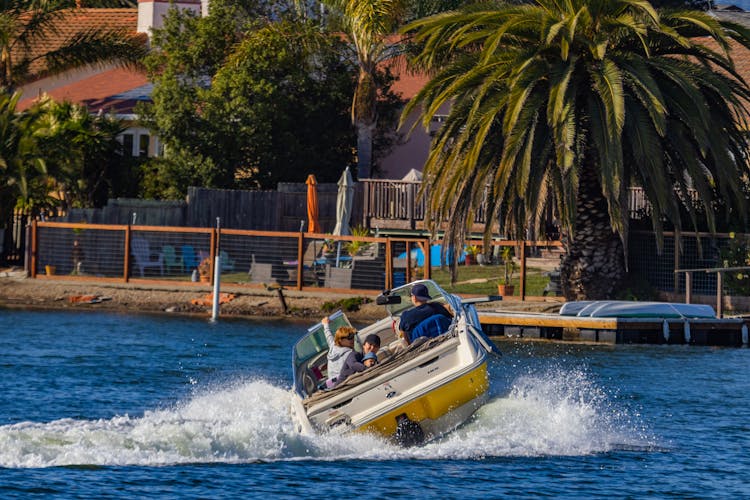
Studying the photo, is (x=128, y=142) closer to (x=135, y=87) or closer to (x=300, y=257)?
(x=135, y=87)

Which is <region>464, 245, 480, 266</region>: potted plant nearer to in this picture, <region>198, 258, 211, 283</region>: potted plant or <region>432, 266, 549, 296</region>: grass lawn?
<region>432, 266, 549, 296</region>: grass lawn

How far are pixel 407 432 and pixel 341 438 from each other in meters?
0.87

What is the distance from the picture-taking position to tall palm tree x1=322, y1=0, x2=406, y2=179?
4416 cm

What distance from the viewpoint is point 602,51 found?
109ft

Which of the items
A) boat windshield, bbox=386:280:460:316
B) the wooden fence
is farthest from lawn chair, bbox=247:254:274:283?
boat windshield, bbox=386:280:460:316

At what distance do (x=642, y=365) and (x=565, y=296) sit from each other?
7335mm

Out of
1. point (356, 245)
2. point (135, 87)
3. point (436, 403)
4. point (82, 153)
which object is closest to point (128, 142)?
point (135, 87)

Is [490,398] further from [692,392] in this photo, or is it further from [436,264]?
[436,264]

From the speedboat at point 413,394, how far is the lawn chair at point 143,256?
2185cm

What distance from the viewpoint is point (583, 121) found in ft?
115

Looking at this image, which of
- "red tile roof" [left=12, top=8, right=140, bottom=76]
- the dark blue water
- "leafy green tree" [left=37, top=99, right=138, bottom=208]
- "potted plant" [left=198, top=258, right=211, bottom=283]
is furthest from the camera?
"red tile roof" [left=12, top=8, right=140, bottom=76]

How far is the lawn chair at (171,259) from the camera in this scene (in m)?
41.3

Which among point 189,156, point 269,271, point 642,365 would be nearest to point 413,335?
point 642,365

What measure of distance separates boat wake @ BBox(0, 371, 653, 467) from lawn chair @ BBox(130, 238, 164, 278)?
18.7m
